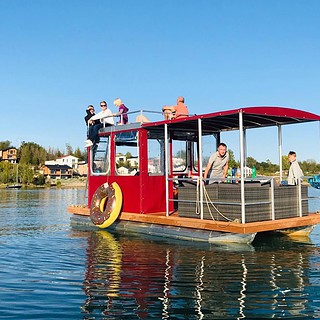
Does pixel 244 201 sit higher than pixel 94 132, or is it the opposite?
pixel 94 132

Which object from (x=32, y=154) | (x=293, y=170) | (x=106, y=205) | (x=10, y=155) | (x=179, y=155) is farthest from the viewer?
(x=32, y=154)

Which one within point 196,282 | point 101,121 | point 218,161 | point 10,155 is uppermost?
point 10,155

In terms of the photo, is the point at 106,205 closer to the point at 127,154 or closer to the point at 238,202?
the point at 127,154

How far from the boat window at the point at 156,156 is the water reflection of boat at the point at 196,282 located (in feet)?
8.86

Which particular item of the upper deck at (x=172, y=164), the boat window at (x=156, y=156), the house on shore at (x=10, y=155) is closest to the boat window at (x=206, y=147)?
the upper deck at (x=172, y=164)

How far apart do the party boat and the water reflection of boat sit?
2.38 ft

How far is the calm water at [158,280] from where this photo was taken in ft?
18.3

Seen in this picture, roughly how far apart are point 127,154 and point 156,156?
3.46 ft

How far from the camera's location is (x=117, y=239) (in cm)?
1165

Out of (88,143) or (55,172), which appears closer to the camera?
(88,143)

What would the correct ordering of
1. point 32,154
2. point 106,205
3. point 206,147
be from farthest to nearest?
point 32,154
point 206,147
point 106,205

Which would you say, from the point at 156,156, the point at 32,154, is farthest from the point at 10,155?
the point at 156,156

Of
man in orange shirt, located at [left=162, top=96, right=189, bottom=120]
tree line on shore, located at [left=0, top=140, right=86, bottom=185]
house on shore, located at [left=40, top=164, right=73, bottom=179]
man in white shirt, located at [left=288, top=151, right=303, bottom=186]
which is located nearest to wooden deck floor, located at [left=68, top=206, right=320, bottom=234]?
man in white shirt, located at [left=288, top=151, right=303, bottom=186]

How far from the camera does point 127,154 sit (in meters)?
12.9
